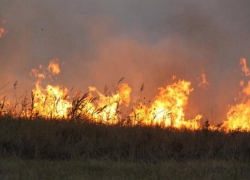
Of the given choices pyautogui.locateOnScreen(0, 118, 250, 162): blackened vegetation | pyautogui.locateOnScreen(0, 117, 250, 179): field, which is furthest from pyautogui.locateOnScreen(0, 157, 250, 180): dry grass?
pyautogui.locateOnScreen(0, 118, 250, 162): blackened vegetation

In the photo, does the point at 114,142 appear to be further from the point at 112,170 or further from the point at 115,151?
the point at 112,170

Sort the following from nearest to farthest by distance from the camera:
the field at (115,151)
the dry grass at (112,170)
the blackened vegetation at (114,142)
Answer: the dry grass at (112,170)
the field at (115,151)
the blackened vegetation at (114,142)

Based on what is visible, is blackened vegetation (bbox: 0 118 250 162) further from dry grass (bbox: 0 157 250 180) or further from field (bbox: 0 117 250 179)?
dry grass (bbox: 0 157 250 180)

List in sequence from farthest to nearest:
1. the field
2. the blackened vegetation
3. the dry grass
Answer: the blackened vegetation → the field → the dry grass

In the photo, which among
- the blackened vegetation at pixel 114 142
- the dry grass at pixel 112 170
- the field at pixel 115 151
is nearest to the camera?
the dry grass at pixel 112 170

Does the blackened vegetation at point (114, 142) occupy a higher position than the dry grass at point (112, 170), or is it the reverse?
the blackened vegetation at point (114, 142)

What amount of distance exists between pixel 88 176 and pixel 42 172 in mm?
663

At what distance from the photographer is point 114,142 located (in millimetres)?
6641

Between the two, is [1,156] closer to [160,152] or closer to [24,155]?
[24,155]

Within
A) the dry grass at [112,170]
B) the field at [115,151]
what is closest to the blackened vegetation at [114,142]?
the field at [115,151]

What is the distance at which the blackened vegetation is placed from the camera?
6.17 meters

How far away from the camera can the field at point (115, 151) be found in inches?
191

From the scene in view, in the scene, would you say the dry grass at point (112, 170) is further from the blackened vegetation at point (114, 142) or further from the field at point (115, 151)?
the blackened vegetation at point (114, 142)

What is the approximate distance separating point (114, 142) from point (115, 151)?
0.29m
